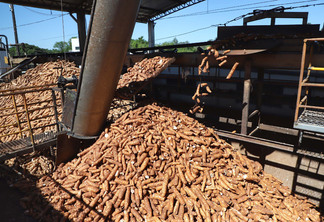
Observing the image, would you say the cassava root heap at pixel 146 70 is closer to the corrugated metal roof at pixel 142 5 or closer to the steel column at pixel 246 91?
the steel column at pixel 246 91

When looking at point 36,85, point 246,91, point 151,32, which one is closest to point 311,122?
point 246,91

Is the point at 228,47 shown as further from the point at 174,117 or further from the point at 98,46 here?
the point at 98,46

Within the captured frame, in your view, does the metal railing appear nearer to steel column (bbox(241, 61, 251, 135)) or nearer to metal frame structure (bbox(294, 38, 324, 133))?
steel column (bbox(241, 61, 251, 135))

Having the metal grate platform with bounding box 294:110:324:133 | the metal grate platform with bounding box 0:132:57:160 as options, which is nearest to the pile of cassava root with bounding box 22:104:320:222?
the metal grate platform with bounding box 0:132:57:160

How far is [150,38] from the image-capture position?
20406 millimetres

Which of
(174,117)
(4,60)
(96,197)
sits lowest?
(96,197)

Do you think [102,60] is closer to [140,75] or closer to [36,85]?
→ [140,75]

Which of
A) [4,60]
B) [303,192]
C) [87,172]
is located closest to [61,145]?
[87,172]

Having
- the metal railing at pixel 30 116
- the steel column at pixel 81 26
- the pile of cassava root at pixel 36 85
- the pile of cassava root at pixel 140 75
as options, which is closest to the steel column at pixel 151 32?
the steel column at pixel 81 26

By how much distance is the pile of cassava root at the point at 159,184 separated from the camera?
4348 mm

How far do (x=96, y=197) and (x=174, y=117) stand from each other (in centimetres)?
293

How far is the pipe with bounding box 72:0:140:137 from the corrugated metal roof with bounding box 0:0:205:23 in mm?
10719

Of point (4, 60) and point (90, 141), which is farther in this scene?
point (4, 60)

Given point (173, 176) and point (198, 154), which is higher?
point (198, 154)
